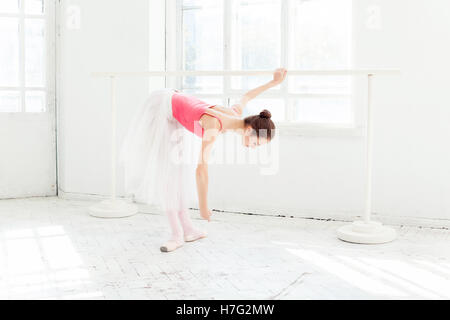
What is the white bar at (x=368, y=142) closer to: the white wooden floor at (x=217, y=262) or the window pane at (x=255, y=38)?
the white wooden floor at (x=217, y=262)

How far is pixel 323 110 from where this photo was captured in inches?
162

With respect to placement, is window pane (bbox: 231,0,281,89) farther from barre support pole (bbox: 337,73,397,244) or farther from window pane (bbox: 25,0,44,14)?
window pane (bbox: 25,0,44,14)

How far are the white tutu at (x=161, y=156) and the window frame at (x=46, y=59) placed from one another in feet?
5.51

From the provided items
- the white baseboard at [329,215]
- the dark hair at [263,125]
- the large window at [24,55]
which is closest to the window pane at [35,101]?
the large window at [24,55]

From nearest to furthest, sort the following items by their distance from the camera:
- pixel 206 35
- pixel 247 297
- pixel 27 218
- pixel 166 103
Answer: pixel 247 297 → pixel 166 103 → pixel 27 218 → pixel 206 35

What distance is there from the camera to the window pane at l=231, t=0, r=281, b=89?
424cm

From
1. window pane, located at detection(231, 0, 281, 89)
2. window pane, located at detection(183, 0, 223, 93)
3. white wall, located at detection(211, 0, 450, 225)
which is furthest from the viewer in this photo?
window pane, located at detection(183, 0, 223, 93)

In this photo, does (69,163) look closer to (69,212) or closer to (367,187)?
(69,212)

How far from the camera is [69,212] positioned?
166 inches

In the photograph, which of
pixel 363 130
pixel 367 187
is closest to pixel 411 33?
pixel 363 130

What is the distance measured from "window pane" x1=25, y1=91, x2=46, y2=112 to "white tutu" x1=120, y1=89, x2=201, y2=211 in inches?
67.2

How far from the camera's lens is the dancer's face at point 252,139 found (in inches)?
112

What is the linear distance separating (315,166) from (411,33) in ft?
3.54

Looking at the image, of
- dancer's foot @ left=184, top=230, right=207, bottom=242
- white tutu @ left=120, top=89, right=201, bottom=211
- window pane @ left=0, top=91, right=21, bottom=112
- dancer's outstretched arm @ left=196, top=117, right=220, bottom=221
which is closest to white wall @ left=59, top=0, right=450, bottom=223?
window pane @ left=0, top=91, right=21, bottom=112
